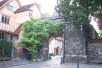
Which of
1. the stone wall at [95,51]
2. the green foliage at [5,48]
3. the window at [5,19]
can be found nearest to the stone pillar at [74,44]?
the stone wall at [95,51]

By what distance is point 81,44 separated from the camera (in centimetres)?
1382

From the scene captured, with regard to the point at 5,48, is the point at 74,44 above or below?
above

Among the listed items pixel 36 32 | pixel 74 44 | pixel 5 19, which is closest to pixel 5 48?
pixel 5 19

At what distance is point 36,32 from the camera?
53.6ft

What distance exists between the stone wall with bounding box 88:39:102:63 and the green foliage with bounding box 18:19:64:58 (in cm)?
420

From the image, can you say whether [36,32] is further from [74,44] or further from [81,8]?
[81,8]

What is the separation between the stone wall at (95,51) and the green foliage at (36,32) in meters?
4.20

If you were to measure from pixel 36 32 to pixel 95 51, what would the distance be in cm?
799

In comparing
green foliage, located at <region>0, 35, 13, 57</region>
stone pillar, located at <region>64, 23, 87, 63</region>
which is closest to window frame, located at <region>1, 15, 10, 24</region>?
green foliage, located at <region>0, 35, 13, 57</region>

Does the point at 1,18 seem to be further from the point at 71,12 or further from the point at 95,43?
the point at 95,43

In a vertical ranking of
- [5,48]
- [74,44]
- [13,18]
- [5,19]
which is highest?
[13,18]

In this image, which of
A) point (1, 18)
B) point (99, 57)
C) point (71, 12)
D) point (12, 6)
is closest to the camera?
point (71, 12)

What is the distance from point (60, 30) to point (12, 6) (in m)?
9.37

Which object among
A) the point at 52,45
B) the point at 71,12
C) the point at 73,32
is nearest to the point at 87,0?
the point at 71,12
